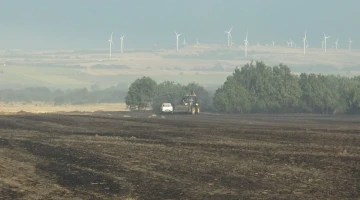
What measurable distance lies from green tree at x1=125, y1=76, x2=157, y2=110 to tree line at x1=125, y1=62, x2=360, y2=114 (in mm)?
1407

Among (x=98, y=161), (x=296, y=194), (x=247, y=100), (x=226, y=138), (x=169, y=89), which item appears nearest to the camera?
(x=296, y=194)

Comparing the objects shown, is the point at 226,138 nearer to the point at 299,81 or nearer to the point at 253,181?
the point at 253,181

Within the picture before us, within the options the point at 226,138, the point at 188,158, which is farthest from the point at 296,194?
the point at 226,138

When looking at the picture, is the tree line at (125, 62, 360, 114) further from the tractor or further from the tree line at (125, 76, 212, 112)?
the tractor

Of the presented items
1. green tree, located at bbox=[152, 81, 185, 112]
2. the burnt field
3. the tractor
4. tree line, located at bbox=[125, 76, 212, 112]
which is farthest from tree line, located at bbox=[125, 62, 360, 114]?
A: the burnt field

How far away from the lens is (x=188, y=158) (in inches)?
1019

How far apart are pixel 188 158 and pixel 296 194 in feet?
27.5

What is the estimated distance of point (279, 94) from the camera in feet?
375

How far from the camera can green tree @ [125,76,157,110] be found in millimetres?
133500

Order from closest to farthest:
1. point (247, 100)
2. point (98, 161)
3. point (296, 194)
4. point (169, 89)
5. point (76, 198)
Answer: point (76, 198)
point (296, 194)
point (98, 161)
point (247, 100)
point (169, 89)

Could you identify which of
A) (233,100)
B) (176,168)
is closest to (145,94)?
(233,100)

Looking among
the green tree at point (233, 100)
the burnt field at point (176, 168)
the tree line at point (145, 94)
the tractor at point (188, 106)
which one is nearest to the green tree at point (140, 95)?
the tree line at point (145, 94)

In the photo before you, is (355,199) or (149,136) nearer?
(355,199)

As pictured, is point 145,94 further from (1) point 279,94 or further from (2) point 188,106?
(2) point 188,106
